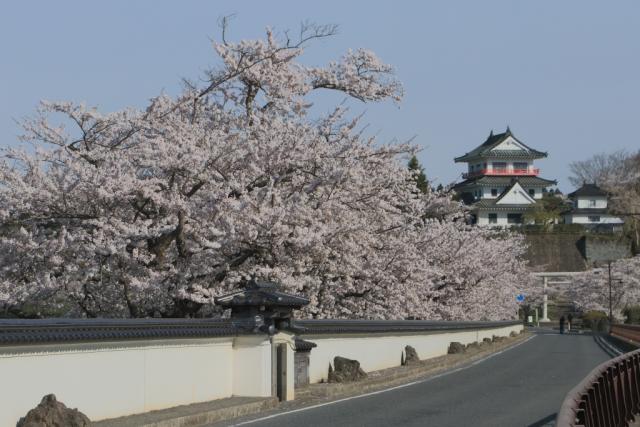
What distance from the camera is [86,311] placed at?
2262 centimetres

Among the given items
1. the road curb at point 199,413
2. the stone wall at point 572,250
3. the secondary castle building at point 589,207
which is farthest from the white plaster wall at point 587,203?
the road curb at point 199,413

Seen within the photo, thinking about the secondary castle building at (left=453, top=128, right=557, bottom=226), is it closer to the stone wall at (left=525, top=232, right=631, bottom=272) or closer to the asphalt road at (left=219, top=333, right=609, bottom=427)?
the stone wall at (left=525, top=232, right=631, bottom=272)

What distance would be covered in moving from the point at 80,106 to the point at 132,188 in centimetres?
304

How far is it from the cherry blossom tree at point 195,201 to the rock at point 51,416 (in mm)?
9250

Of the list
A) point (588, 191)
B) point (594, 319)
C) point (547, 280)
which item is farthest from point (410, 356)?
point (588, 191)

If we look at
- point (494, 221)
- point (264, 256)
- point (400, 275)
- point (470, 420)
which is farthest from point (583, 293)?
point (470, 420)

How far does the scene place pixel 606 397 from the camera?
11.3 metres

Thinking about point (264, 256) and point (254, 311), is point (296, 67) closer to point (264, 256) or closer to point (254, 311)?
point (264, 256)

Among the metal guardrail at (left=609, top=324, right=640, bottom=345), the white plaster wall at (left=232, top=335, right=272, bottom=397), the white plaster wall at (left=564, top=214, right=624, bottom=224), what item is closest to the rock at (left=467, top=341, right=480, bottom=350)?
the metal guardrail at (left=609, top=324, right=640, bottom=345)

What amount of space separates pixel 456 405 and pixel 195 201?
7460 mm

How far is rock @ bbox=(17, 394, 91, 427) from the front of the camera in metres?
10.7

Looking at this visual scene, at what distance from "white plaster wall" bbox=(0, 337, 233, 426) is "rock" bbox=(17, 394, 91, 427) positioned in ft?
0.81

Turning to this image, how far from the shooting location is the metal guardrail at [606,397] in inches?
314

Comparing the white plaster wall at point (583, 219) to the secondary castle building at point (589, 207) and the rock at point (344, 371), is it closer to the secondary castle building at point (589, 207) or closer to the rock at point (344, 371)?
the secondary castle building at point (589, 207)
